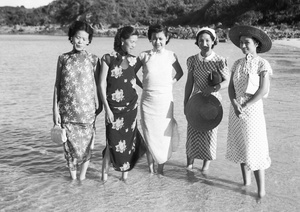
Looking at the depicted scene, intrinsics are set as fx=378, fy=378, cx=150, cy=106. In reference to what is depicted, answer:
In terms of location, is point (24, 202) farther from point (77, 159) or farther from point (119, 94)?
point (119, 94)

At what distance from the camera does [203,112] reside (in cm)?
396

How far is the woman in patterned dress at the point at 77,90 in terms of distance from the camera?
3.67 metres

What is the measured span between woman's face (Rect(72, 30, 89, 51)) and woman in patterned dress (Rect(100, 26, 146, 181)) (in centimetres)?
26

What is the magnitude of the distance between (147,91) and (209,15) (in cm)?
8219

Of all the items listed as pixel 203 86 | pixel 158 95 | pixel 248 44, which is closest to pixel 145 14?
pixel 203 86

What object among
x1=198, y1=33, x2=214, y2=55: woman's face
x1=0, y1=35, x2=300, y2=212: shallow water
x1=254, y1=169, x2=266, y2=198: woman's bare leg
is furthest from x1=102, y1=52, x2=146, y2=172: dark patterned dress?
x1=254, y1=169, x2=266, y2=198: woman's bare leg

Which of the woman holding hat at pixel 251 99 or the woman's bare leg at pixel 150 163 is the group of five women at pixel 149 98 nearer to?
the woman holding hat at pixel 251 99

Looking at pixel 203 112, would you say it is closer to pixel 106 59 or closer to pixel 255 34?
pixel 255 34

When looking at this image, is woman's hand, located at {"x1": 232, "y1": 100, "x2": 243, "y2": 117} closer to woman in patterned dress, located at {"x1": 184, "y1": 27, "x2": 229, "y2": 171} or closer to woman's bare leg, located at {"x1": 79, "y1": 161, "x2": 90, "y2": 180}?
woman in patterned dress, located at {"x1": 184, "y1": 27, "x2": 229, "y2": 171}

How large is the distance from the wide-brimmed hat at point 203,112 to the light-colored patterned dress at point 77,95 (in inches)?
39.7

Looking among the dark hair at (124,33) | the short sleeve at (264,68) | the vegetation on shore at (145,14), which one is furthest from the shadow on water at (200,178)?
the vegetation on shore at (145,14)

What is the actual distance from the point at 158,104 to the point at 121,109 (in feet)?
1.41

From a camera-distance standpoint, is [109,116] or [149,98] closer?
[109,116]

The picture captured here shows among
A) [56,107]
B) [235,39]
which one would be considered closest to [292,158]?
[235,39]
